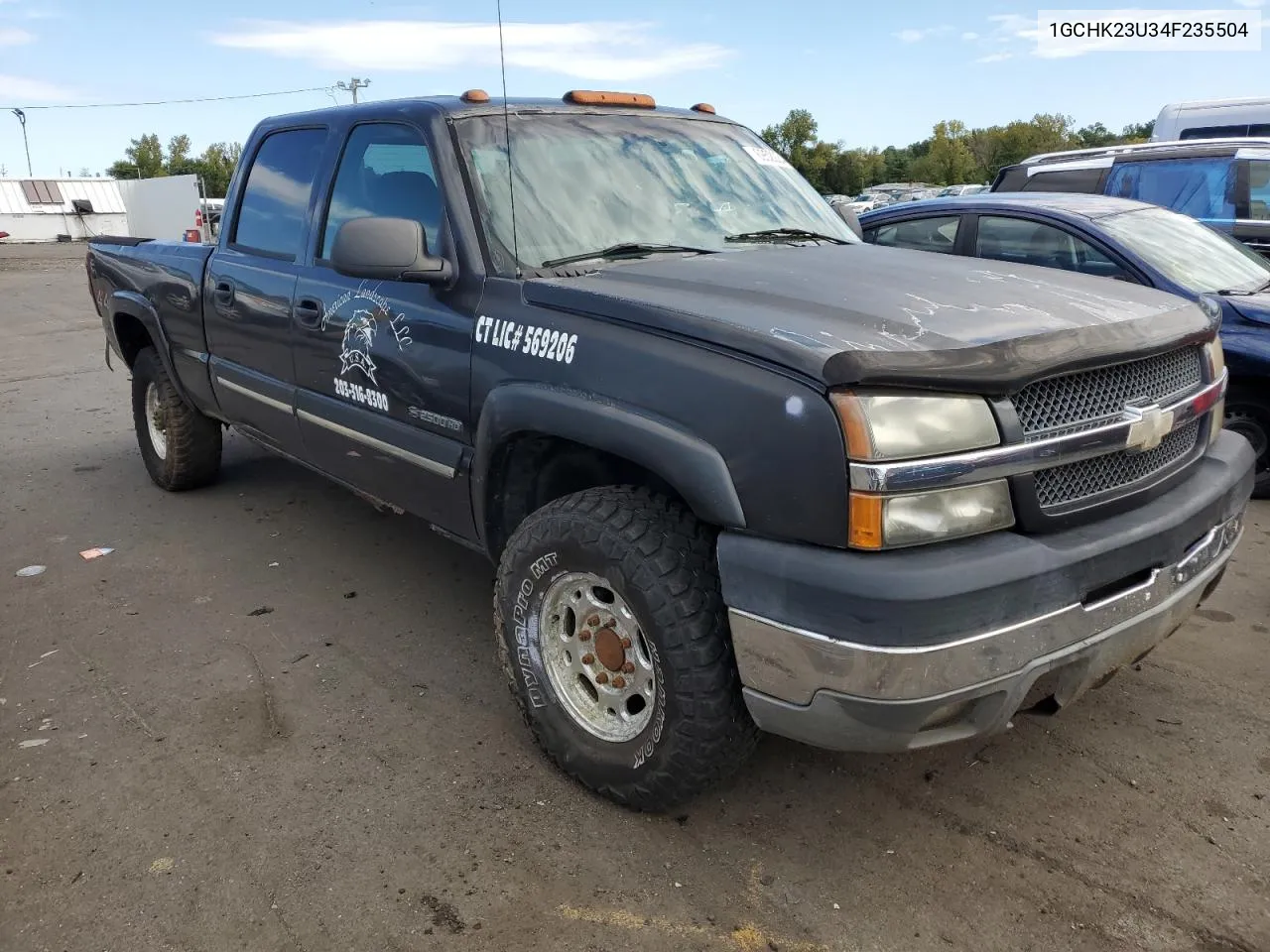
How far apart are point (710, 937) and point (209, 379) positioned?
12.0 feet

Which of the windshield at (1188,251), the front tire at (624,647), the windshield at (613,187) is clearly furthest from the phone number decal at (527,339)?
the windshield at (1188,251)

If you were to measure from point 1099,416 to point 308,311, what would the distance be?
2795mm

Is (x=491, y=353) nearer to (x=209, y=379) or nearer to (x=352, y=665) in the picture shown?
(x=352, y=665)

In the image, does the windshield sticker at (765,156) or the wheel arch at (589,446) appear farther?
the windshield sticker at (765,156)

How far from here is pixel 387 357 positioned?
10.9ft

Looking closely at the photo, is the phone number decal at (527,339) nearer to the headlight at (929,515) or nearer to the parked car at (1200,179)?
the headlight at (929,515)

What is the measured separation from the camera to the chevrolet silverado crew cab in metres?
→ 2.08

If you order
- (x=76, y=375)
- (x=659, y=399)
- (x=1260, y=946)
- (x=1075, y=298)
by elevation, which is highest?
(x=1075, y=298)

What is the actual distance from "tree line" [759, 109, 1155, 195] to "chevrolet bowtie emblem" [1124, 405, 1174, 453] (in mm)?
51892

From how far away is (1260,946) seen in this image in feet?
7.22

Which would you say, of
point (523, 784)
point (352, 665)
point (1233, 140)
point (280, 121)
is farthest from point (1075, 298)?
point (1233, 140)

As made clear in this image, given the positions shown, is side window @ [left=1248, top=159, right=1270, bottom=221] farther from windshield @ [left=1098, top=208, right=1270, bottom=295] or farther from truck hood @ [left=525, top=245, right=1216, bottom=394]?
truck hood @ [left=525, top=245, right=1216, bottom=394]

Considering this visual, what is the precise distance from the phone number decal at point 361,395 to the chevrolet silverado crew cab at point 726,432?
0.03 metres

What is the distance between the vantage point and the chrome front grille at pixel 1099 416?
2.22m
